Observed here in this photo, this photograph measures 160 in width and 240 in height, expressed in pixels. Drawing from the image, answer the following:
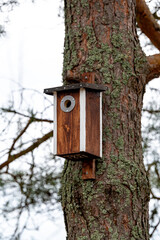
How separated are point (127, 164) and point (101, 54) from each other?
22.2 inches

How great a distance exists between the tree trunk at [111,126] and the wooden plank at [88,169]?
0.03 meters

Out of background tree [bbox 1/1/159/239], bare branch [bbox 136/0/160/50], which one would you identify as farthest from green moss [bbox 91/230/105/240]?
bare branch [bbox 136/0/160/50]

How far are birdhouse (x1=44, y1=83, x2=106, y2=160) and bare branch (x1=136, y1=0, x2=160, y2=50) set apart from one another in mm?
1055

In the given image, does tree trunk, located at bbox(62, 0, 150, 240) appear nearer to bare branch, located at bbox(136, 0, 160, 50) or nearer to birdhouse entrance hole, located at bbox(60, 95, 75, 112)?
birdhouse entrance hole, located at bbox(60, 95, 75, 112)

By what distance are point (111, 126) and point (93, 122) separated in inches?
4.0

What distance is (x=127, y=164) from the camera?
9.07 ft

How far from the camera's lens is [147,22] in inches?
148

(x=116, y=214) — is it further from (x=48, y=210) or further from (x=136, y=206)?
(x=48, y=210)

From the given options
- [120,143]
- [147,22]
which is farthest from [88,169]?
[147,22]

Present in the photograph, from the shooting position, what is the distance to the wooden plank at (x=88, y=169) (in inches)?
107

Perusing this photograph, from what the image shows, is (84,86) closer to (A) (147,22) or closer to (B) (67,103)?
(B) (67,103)

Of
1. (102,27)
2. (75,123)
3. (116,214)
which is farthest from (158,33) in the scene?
(116,214)

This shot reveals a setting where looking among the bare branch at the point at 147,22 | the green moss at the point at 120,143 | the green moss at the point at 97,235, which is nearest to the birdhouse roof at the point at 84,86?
the green moss at the point at 120,143

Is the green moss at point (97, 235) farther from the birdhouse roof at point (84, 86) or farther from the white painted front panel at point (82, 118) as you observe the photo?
the birdhouse roof at point (84, 86)
